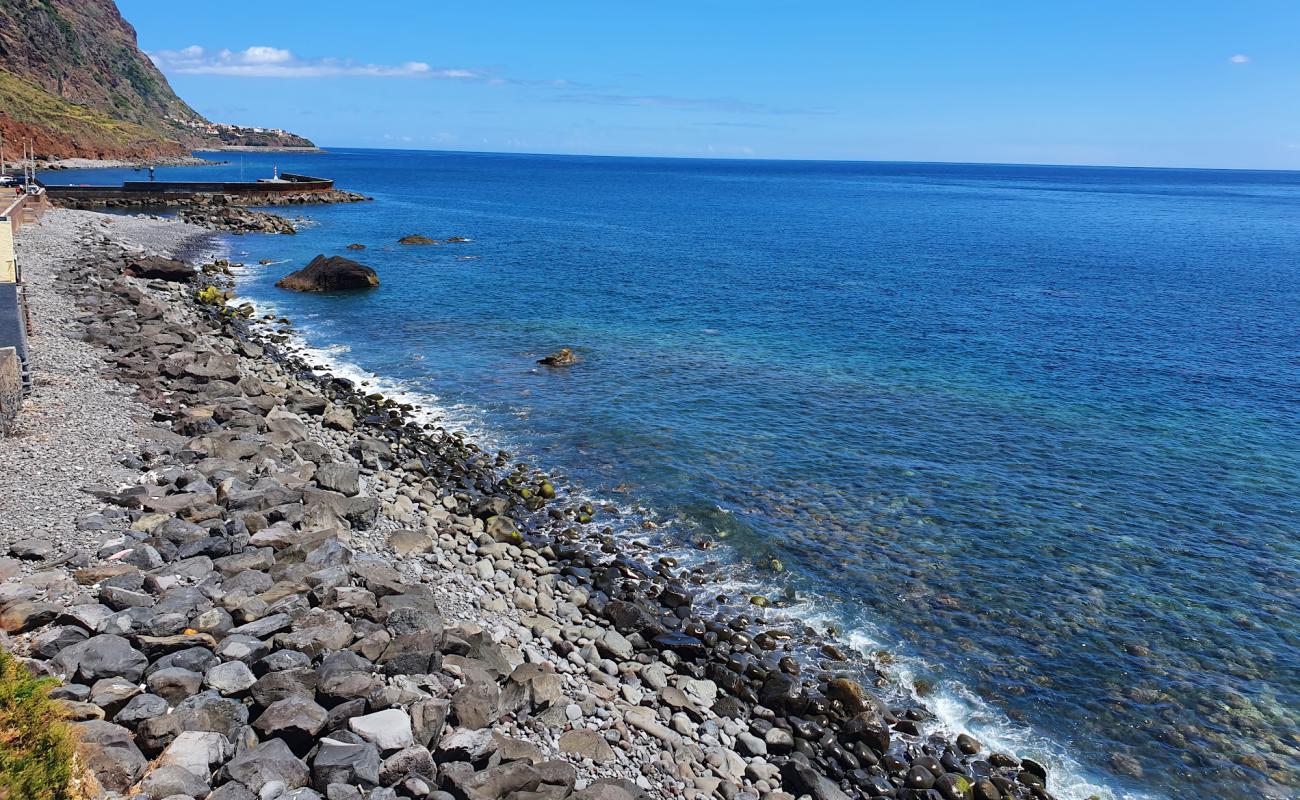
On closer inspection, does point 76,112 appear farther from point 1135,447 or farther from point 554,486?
point 1135,447

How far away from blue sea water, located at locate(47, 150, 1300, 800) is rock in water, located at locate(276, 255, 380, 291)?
146 centimetres

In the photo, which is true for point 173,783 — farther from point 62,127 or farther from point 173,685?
point 62,127

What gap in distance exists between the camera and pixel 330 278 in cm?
5544

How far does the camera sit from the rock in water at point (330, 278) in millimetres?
55375

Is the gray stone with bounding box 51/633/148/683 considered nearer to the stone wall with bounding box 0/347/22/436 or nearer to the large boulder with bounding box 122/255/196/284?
the stone wall with bounding box 0/347/22/436

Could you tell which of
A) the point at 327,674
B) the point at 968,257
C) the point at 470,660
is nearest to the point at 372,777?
the point at 327,674

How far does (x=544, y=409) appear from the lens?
3338cm

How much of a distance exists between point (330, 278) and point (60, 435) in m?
36.6

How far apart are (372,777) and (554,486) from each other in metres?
15.5

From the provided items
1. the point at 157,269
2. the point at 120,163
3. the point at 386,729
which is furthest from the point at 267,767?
the point at 120,163

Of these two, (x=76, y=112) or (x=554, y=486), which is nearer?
(x=554, y=486)

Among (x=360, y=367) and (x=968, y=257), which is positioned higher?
(x=968, y=257)

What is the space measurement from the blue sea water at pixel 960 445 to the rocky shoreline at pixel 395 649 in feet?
8.39

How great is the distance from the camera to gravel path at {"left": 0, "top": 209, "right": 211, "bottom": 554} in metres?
16.5
